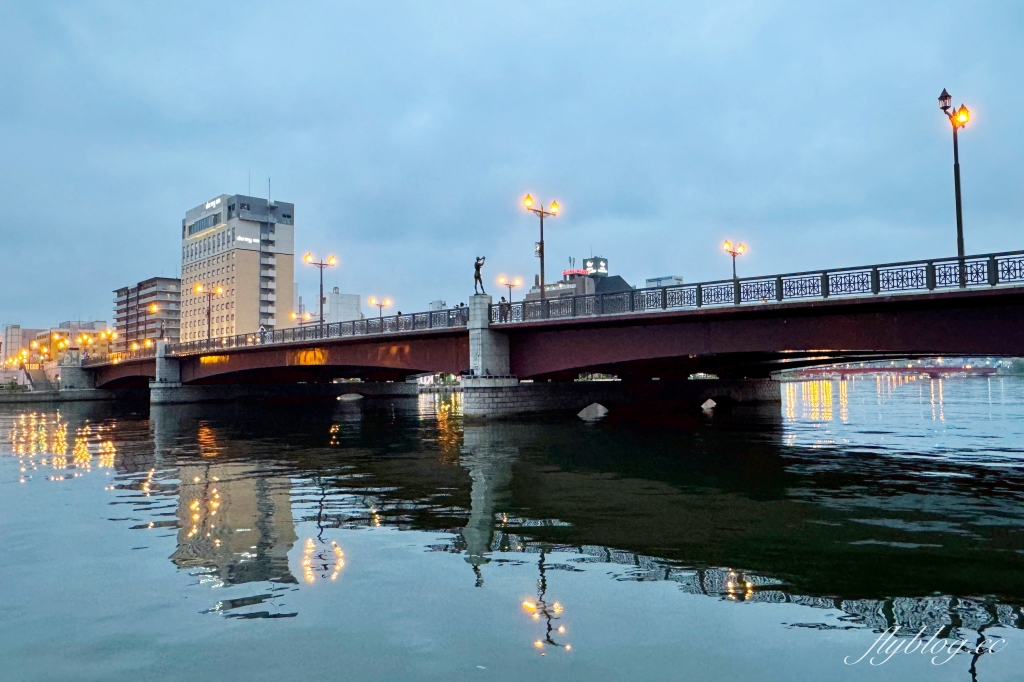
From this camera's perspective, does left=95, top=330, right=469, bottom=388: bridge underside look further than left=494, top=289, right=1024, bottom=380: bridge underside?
Yes

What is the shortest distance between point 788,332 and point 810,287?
2788mm

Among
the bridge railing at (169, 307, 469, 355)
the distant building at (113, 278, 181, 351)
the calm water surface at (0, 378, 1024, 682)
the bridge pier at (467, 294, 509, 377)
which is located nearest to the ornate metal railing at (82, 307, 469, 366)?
the bridge railing at (169, 307, 469, 355)

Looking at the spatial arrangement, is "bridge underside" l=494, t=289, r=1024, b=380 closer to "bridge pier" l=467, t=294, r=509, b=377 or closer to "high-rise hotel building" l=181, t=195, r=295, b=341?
"bridge pier" l=467, t=294, r=509, b=377

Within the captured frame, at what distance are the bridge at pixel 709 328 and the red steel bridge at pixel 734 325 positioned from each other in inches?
2.1

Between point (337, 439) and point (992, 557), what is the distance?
94.9 ft

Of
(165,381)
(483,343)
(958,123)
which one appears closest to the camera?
(958,123)

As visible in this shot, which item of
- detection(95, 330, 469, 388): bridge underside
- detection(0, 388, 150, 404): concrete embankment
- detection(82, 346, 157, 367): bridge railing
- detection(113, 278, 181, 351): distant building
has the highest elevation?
detection(113, 278, 181, 351): distant building

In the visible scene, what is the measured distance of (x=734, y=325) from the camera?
32281 millimetres

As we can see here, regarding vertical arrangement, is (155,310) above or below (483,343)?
above

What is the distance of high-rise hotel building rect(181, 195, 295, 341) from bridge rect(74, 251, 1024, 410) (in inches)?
4195

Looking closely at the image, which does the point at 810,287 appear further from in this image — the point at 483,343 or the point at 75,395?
the point at 75,395

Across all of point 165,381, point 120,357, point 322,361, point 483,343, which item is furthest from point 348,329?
point 120,357

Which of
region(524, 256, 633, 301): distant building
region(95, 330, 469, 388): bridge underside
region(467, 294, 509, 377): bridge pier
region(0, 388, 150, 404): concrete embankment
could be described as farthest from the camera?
region(524, 256, 633, 301): distant building

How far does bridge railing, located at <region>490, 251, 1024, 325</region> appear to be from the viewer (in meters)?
23.7
